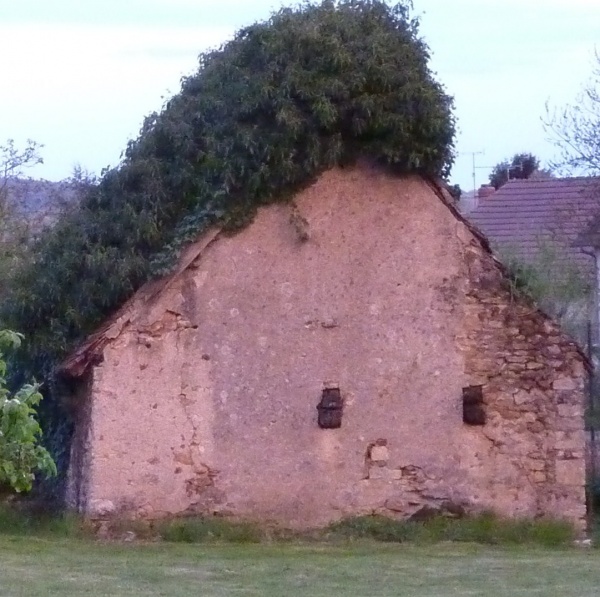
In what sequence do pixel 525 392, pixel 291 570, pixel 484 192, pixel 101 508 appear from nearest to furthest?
pixel 291 570 < pixel 101 508 < pixel 525 392 < pixel 484 192

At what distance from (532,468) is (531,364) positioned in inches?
46.4

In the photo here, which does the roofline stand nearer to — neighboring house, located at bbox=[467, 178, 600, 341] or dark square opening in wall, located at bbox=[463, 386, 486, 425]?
dark square opening in wall, located at bbox=[463, 386, 486, 425]

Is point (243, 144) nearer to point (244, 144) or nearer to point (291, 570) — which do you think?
point (244, 144)

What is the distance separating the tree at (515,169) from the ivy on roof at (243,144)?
A: 3548 centimetres

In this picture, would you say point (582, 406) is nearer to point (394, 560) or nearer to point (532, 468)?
point (532, 468)

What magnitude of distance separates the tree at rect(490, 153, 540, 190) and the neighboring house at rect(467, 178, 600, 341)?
966cm

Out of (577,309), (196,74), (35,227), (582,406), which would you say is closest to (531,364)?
(582,406)

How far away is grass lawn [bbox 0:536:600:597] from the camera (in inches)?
419

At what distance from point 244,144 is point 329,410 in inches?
121

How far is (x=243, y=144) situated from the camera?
584 inches

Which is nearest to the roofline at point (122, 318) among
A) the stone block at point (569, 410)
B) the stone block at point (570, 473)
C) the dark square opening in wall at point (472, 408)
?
the dark square opening in wall at point (472, 408)

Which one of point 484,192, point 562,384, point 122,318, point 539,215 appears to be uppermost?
point 484,192

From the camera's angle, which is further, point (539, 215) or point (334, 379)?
point (539, 215)

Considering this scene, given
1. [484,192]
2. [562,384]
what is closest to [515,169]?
[484,192]
